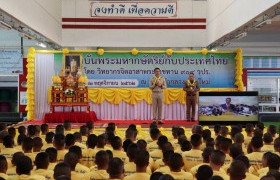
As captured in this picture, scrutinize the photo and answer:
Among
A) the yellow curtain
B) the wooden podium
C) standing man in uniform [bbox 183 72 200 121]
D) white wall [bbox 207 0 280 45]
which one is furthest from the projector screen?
the wooden podium

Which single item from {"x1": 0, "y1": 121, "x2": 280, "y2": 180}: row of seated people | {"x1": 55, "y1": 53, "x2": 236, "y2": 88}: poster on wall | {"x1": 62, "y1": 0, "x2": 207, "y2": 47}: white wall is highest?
{"x1": 62, "y1": 0, "x2": 207, "y2": 47}: white wall

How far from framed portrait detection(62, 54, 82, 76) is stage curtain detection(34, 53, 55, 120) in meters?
0.48

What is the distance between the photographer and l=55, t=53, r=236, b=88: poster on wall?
49.2 ft

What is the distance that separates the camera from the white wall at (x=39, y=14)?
9.98m

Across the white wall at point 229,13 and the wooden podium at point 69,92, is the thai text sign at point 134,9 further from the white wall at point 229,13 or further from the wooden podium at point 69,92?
the wooden podium at point 69,92

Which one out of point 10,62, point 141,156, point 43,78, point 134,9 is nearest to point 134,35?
point 134,9

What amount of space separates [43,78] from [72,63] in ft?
3.44

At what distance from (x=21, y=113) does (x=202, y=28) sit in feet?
22.2

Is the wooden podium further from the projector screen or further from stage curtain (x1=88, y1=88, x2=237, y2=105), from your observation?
the projector screen

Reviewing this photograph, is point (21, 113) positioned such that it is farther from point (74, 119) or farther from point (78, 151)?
point (78, 151)

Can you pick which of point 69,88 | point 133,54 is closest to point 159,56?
point 133,54

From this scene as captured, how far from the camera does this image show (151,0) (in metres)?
15.7

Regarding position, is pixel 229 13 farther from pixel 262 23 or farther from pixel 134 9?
pixel 134 9

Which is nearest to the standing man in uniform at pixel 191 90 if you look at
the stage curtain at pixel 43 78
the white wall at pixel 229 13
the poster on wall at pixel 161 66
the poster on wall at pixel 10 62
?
the white wall at pixel 229 13
